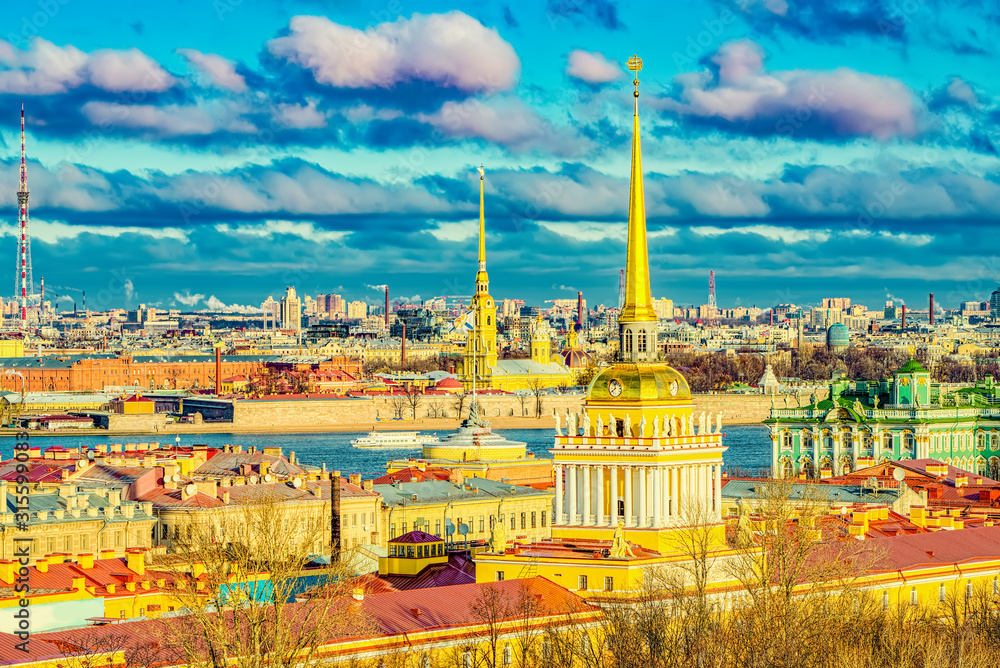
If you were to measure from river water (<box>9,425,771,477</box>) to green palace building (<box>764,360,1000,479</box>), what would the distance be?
348cm

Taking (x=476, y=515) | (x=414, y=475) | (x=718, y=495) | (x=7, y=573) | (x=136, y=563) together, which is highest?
(x=718, y=495)

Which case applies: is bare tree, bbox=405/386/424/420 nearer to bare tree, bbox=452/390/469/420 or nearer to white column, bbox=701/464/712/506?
bare tree, bbox=452/390/469/420

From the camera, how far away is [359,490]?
136 ft

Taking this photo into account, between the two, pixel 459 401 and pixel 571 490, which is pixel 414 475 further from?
pixel 459 401

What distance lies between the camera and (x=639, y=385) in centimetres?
2511

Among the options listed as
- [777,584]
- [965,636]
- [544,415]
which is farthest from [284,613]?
[544,415]

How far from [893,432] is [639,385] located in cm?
3325

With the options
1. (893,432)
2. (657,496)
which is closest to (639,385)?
(657,496)

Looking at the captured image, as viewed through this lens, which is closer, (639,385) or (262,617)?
(262,617)

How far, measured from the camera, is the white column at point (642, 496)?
2436 centimetres

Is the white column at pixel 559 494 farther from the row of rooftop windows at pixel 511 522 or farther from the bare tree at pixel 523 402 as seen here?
the bare tree at pixel 523 402

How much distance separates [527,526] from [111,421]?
75.7 m

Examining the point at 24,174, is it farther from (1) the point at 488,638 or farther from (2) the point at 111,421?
(1) the point at 488,638

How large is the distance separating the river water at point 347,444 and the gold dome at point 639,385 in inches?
1410
